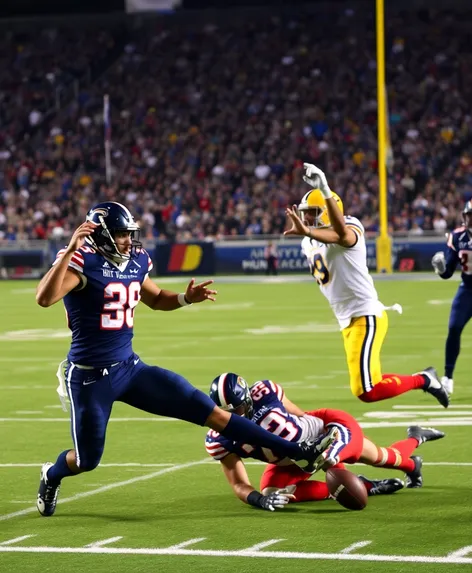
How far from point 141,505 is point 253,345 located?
9.25m

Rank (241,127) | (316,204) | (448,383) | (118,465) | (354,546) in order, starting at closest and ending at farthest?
(354,546) → (118,465) → (316,204) → (448,383) → (241,127)

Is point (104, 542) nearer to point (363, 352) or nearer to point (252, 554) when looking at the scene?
point (252, 554)

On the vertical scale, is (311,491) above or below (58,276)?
below

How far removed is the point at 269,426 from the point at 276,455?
17cm

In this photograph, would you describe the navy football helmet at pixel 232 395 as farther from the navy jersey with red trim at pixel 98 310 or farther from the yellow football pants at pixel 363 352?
the yellow football pants at pixel 363 352

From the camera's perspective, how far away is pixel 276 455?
23.2 feet

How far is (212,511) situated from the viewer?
7195 millimetres

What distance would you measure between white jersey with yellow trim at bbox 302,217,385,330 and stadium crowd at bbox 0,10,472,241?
24054mm

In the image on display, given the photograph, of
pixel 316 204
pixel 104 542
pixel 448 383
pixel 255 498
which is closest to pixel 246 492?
pixel 255 498

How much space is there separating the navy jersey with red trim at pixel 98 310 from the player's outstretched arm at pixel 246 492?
0.88 m

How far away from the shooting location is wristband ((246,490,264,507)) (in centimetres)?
718

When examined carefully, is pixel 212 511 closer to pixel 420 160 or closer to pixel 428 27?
pixel 420 160

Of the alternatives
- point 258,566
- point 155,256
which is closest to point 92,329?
point 258,566

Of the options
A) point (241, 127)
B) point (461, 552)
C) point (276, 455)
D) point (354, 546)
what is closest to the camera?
point (461, 552)
